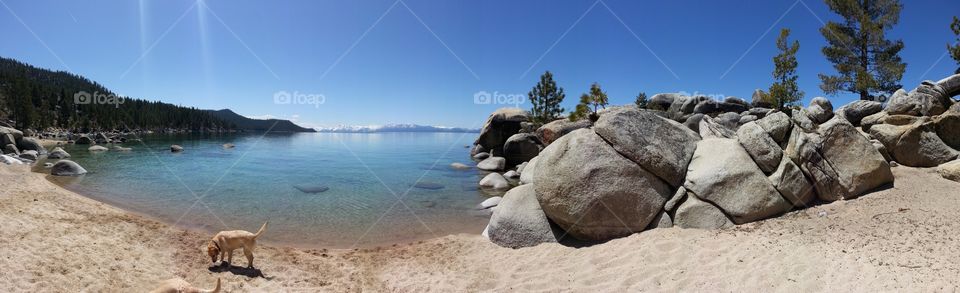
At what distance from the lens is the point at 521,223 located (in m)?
11.5

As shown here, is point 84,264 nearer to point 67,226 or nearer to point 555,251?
point 67,226

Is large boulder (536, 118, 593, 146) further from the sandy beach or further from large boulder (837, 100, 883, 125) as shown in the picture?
the sandy beach

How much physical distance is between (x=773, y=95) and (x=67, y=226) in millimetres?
36447

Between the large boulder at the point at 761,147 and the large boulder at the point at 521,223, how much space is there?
6231 mm

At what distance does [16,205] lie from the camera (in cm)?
1158

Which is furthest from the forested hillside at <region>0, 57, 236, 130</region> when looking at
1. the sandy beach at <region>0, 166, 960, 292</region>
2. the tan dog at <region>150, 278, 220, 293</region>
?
the tan dog at <region>150, 278, 220, 293</region>

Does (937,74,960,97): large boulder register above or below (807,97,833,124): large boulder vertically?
above

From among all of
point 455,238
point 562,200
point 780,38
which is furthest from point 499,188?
point 780,38

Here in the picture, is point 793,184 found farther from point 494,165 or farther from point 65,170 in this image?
point 65,170

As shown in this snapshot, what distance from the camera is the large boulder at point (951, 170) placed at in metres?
11.5

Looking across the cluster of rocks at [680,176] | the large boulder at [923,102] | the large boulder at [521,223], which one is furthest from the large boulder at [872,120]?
the large boulder at [521,223]

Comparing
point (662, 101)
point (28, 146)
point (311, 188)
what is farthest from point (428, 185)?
point (28, 146)

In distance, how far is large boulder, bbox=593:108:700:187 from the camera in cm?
1102

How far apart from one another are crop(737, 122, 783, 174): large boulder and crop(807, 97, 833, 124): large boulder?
308 inches
